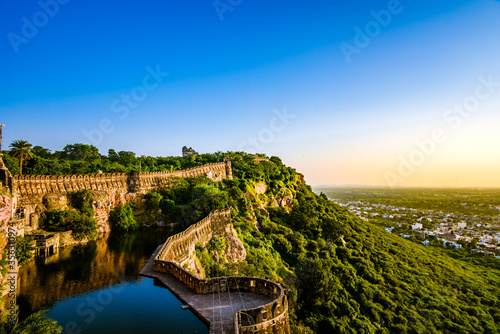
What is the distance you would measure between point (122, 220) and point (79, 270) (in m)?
17.7

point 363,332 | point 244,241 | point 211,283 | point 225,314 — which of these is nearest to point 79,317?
point 211,283

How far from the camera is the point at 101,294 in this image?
1756 cm

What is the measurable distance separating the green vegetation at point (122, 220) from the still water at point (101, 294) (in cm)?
962

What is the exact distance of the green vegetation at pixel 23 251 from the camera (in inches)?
889

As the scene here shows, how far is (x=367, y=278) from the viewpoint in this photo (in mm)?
40719

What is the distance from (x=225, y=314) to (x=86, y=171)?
51275mm

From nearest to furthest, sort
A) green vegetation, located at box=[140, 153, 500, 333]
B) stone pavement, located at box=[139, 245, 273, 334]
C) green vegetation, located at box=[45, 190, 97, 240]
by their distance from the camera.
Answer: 1. stone pavement, located at box=[139, 245, 273, 334]
2. green vegetation, located at box=[140, 153, 500, 333]
3. green vegetation, located at box=[45, 190, 97, 240]

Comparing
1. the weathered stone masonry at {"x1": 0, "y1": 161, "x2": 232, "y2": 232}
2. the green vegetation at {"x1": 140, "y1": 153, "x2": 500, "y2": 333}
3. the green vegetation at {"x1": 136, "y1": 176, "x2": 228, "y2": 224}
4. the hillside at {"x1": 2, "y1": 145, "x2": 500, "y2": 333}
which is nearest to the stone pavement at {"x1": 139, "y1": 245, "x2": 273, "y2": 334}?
the green vegetation at {"x1": 140, "y1": 153, "x2": 500, "y2": 333}

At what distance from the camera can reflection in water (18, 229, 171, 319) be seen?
17.5 metres

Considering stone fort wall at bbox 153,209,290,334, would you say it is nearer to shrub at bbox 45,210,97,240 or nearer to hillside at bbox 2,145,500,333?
hillside at bbox 2,145,500,333

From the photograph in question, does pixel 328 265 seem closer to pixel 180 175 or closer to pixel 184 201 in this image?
pixel 184 201

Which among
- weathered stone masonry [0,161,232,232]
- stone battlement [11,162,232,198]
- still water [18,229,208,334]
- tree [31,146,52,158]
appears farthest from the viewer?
tree [31,146,52,158]

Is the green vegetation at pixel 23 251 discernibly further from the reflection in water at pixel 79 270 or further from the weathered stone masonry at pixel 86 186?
the weathered stone masonry at pixel 86 186

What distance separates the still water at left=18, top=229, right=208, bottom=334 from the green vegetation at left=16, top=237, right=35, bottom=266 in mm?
570
